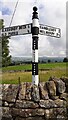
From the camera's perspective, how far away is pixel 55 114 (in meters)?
6.79

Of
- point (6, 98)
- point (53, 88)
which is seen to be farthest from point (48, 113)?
point (6, 98)

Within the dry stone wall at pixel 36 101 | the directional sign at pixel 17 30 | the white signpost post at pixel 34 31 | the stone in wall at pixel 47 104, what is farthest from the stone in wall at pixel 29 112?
the directional sign at pixel 17 30

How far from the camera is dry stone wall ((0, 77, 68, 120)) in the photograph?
22.2 feet

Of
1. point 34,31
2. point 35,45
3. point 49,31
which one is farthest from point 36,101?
point 49,31

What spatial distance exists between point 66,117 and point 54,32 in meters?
2.57

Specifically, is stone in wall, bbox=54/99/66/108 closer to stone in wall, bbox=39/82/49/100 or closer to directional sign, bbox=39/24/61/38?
stone in wall, bbox=39/82/49/100

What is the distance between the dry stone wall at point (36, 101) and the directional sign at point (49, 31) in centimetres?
150

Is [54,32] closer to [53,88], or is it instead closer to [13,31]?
[13,31]

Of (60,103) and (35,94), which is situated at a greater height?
(35,94)

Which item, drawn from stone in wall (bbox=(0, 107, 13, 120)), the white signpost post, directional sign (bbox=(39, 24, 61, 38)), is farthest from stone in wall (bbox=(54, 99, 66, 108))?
directional sign (bbox=(39, 24, 61, 38))

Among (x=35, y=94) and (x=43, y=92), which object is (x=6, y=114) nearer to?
(x=35, y=94)

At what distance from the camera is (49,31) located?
7.75 metres

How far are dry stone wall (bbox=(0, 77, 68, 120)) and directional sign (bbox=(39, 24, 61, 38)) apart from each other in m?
1.50

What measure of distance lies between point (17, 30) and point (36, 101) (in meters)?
2.24
